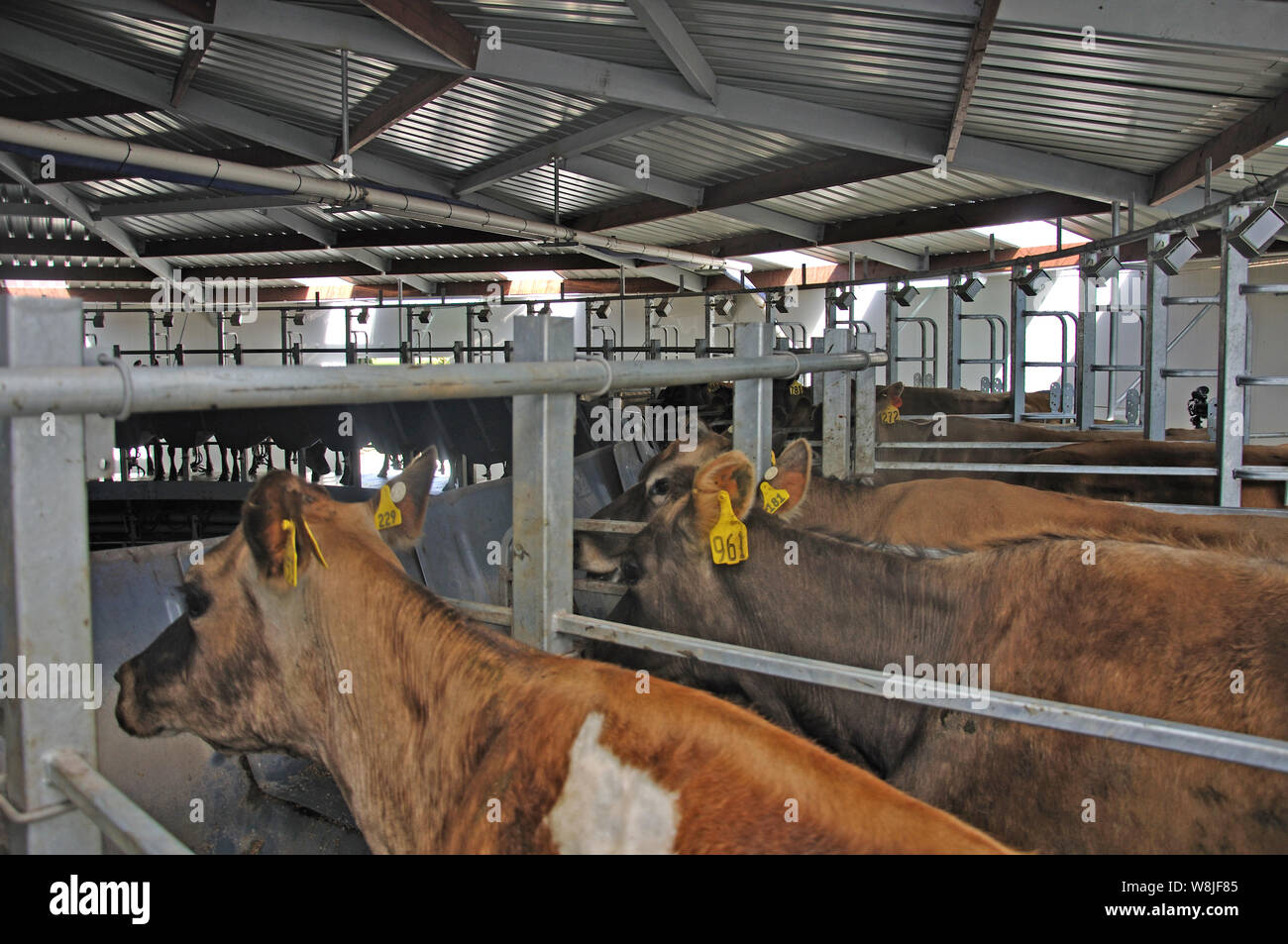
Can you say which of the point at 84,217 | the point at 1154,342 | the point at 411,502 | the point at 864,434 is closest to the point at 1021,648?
the point at 411,502

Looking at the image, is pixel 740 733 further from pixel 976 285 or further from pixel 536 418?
pixel 976 285

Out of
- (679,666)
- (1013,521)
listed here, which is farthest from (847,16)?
(679,666)

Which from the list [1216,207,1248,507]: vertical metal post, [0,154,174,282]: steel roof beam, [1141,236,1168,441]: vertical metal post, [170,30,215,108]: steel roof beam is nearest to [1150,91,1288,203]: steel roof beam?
[1141,236,1168,441]: vertical metal post

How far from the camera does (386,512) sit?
6.72ft

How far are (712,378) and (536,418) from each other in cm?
52

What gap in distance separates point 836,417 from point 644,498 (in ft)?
2.95

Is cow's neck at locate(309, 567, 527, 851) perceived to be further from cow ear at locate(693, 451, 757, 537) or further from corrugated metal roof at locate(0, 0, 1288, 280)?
corrugated metal roof at locate(0, 0, 1288, 280)

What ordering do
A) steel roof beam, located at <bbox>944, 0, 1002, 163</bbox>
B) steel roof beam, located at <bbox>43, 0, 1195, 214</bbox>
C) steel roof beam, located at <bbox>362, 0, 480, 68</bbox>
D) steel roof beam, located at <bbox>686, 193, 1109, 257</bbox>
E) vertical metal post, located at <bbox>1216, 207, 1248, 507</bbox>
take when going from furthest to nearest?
steel roof beam, located at <bbox>686, 193, 1109, 257</bbox> → steel roof beam, located at <bbox>43, 0, 1195, 214</bbox> → steel roof beam, located at <bbox>362, 0, 480, 68</bbox> → steel roof beam, located at <bbox>944, 0, 1002, 163</bbox> → vertical metal post, located at <bbox>1216, 207, 1248, 507</bbox>

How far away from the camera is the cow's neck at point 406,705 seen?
1.59m

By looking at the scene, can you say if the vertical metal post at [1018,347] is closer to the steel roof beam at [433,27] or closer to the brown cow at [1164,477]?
the brown cow at [1164,477]

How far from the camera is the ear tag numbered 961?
79.7 inches

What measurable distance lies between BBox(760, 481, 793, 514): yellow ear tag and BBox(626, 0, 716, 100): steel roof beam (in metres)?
3.26

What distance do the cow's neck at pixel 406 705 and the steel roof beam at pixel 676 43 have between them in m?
4.32
